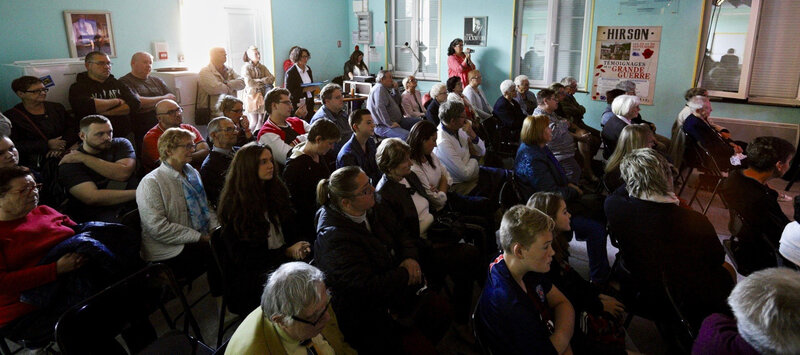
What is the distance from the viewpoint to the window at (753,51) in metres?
6.20

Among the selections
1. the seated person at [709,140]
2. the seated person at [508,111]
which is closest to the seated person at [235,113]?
the seated person at [508,111]

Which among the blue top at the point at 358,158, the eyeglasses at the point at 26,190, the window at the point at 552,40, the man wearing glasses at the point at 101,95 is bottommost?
the blue top at the point at 358,158

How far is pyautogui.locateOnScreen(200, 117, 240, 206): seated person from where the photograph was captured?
335 cm

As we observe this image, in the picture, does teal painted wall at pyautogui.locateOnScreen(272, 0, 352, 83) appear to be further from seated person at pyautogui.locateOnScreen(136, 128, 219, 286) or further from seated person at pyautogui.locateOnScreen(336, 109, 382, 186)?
seated person at pyautogui.locateOnScreen(136, 128, 219, 286)

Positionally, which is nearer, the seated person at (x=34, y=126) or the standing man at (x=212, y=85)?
the seated person at (x=34, y=126)

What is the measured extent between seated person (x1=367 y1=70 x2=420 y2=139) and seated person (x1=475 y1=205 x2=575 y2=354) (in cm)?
425

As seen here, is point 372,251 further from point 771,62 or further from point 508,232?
point 771,62

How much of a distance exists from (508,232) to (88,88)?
4.21 meters

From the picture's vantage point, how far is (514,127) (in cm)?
623

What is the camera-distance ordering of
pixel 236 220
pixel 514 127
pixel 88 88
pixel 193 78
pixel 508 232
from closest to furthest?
pixel 508 232 < pixel 236 220 < pixel 88 88 < pixel 193 78 < pixel 514 127

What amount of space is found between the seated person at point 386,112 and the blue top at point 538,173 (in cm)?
278

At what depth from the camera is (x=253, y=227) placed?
103 inches

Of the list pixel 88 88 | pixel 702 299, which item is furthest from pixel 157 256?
pixel 702 299

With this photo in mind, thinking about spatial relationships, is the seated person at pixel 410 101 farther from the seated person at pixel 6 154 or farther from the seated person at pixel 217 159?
the seated person at pixel 6 154
